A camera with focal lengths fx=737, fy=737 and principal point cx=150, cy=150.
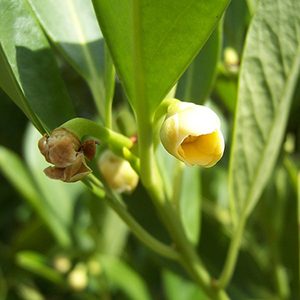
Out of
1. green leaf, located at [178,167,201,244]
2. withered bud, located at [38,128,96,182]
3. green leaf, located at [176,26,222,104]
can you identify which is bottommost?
green leaf, located at [178,167,201,244]

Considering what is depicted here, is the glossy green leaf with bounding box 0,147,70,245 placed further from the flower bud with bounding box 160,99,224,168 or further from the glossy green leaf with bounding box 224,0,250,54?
the flower bud with bounding box 160,99,224,168

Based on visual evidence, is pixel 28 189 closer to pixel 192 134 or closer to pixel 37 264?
pixel 37 264

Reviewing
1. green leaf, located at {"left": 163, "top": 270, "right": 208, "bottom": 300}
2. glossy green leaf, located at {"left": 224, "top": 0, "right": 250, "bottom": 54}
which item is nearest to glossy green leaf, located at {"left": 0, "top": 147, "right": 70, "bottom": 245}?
green leaf, located at {"left": 163, "top": 270, "right": 208, "bottom": 300}

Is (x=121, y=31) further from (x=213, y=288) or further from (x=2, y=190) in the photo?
(x=2, y=190)

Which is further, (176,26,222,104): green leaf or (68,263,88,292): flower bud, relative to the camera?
(68,263,88,292): flower bud

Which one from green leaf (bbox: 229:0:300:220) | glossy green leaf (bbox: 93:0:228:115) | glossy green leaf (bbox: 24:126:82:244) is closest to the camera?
glossy green leaf (bbox: 93:0:228:115)
